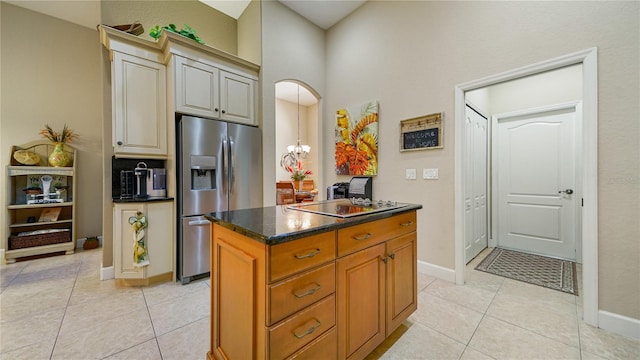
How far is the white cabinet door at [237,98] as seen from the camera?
2904 mm

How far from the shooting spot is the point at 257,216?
4.51ft

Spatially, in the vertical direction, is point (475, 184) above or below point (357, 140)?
below

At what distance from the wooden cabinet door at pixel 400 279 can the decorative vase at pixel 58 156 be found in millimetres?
4523

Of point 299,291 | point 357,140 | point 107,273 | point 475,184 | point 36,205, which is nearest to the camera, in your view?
point 299,291

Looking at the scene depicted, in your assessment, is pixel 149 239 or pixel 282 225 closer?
pixel 282 225

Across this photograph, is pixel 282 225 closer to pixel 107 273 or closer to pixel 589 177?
pixel 589 177

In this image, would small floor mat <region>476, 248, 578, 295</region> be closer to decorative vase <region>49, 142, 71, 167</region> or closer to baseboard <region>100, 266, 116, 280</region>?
baseboard <region>100, 266, 116, 280</region>

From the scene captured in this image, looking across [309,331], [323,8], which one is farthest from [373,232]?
[323,8]

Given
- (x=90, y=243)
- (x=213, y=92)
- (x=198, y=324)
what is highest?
(x=213, y=92)

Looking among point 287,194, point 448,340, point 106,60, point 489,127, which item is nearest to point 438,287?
point 448,340

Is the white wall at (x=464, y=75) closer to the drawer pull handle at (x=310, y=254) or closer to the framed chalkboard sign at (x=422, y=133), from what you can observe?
the framed chalkboard sign at (x=422, y=133)

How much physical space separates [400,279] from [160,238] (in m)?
2.38

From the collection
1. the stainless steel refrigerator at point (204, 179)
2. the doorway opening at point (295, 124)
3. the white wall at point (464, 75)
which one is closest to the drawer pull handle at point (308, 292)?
the stainless steel refrigerator at point (204, 179)

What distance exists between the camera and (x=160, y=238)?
2.51 metres
